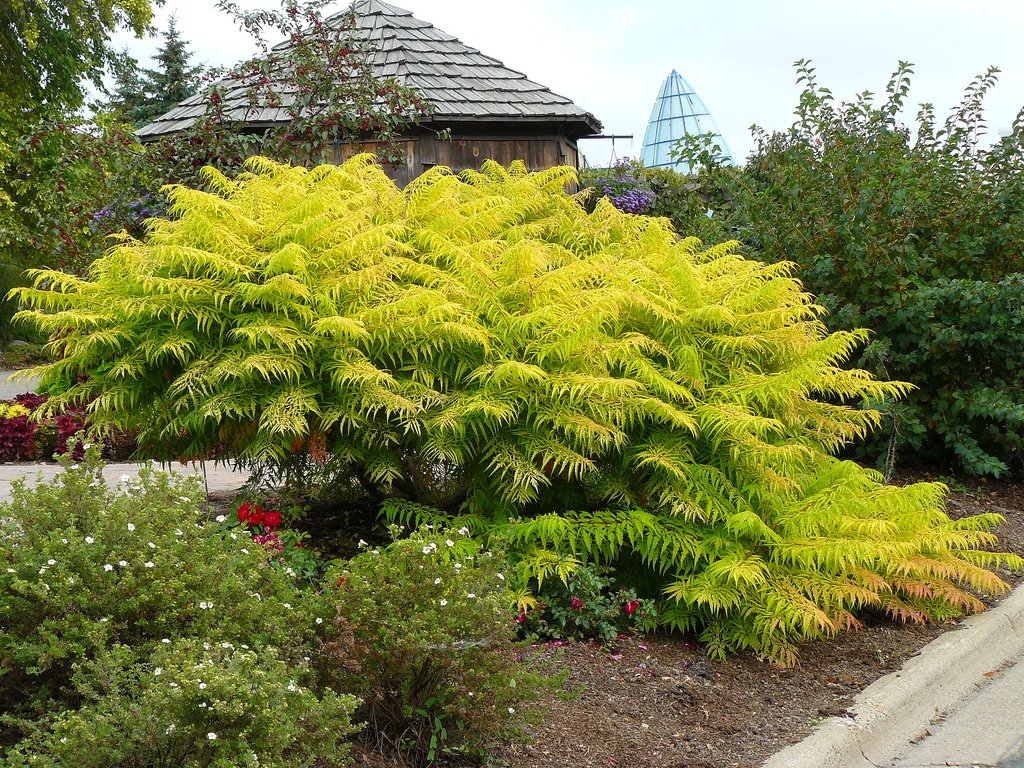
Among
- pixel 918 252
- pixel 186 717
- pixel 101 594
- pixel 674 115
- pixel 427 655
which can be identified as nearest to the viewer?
pixel 186 717

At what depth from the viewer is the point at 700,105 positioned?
117 ft

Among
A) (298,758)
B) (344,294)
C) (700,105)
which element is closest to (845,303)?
(344,294)

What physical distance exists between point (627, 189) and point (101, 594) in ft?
44.5

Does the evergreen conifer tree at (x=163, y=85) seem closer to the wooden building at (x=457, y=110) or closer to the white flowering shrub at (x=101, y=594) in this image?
the wooden building at (x=457, y=110)

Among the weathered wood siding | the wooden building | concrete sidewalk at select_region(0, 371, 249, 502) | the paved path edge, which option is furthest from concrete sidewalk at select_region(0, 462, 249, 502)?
the paved path edge

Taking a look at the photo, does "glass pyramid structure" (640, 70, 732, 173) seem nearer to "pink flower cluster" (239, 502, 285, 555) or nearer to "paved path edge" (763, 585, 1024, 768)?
"paved path edge" (763, 585, 1024, 768)

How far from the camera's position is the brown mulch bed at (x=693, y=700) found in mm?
3512

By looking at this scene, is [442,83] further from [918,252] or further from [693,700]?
[693,700]

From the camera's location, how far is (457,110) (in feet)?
36.8

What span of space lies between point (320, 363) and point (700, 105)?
111ft

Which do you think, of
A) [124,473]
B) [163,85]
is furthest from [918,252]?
[163,85]

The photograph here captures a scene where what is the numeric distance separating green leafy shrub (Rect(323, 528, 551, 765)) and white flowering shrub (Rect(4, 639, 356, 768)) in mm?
396

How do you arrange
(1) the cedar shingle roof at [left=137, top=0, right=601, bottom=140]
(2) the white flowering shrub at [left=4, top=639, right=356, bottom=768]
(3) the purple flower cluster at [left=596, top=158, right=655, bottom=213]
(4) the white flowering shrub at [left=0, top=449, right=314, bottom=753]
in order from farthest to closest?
(3) the purple flower cluster at [left=596, top=158, right=655, bottom=213]
(1) the cedar shingle roof at [left=137, top=0, right=601, bottom=140]
(4) the white flowering shrub at [left=0, top=449, right=314, bottom=753]
(2) the white flowering shrub at [left=4, top=639, right=356, bottom=768]

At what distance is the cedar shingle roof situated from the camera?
36.8ft
